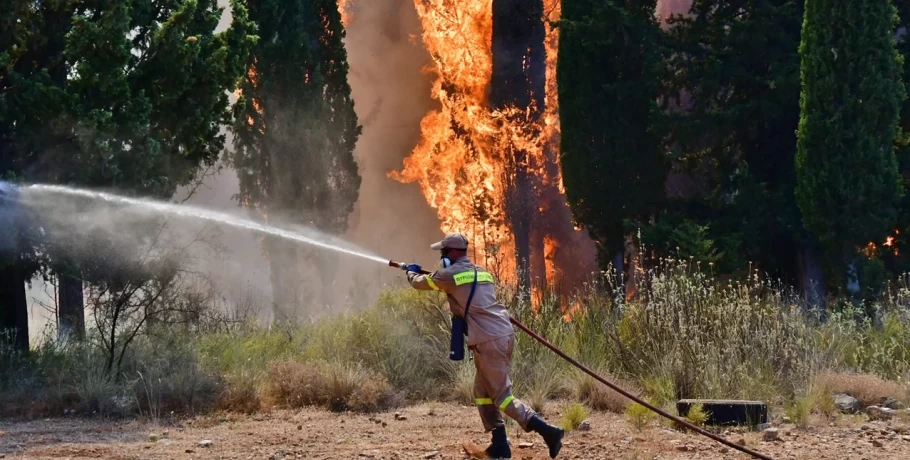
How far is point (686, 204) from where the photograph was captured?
1831cm

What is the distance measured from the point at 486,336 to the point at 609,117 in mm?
11450

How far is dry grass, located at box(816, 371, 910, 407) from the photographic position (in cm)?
1028

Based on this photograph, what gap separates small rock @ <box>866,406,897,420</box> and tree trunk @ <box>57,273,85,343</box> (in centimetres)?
894

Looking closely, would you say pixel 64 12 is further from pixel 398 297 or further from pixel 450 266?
Result: pixel 450 266

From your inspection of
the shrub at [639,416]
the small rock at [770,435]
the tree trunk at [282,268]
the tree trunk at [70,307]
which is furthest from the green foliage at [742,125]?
the tree trunk at [70,307]

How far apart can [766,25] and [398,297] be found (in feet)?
25.9

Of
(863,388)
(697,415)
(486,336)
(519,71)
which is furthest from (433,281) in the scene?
(519,71)

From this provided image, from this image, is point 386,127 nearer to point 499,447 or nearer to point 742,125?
point 742,125

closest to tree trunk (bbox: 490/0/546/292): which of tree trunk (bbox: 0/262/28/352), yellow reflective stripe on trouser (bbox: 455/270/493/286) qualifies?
tree trunk (bbox: 0/262/28/352)

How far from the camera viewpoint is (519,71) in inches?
950

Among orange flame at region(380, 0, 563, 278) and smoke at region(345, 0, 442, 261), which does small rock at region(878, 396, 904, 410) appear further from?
smoke at region(345, 0, 442, 261)

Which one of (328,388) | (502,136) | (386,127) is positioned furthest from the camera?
(386,127)

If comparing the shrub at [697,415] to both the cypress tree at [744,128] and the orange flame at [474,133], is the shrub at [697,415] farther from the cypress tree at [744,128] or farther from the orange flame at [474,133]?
the orange flame at [474,133]

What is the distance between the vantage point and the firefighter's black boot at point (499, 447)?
26.2ft
